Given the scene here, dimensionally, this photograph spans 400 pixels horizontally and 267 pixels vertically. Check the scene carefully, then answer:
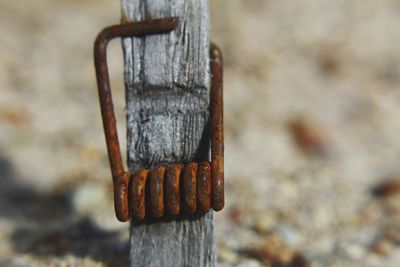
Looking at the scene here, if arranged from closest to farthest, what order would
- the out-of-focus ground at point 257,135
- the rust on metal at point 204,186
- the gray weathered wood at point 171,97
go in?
the rust on metal at point 204,186 < the gray weathered wood at point 171,97 < the out-of-focus ground at point 257,135

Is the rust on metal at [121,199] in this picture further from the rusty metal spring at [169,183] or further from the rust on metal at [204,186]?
the rust on metal at [204,186]

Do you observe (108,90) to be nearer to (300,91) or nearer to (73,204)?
(73,204)

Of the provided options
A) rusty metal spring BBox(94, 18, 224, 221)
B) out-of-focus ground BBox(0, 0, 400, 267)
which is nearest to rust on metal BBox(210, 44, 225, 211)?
rusty metal spring BBox(94, 18, 224, 221)

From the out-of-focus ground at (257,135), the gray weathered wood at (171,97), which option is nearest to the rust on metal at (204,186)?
the gray weathered wood at (171,97)

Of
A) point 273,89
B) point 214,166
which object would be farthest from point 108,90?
point 273,89

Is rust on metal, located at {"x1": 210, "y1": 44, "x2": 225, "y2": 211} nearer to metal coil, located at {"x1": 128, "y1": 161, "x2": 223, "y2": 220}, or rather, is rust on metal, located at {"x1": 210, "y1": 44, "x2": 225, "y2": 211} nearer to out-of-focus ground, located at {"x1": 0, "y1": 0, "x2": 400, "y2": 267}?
metal coil, located at {"x1": 128, "y1": 161, "x2": 223, "y2": 220}

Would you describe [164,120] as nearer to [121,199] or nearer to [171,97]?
[171,97]
